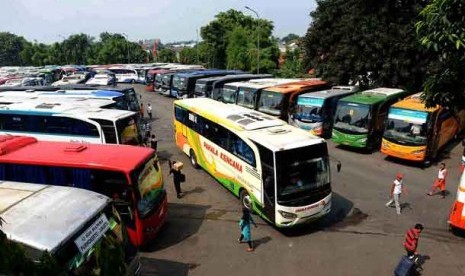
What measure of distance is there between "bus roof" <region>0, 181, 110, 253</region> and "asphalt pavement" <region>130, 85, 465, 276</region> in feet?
11.6

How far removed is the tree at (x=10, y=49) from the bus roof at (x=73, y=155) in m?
118

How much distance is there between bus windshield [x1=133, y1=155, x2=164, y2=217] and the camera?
11.3m

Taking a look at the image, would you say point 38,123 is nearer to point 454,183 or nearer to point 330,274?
point 330,274

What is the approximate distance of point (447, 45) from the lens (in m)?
8.72

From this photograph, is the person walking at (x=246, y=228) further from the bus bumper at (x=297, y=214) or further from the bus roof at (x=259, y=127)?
the bus roof at (x=259, y=127)

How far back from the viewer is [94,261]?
718cm

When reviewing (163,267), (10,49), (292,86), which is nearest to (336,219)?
(163,267)

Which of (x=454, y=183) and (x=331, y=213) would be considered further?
(x=454, y=183)

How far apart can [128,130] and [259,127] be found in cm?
581

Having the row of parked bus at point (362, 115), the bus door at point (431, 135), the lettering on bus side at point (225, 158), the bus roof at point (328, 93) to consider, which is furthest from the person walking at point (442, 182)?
the bus roof at point (328, 93)

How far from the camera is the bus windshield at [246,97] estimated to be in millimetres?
27016

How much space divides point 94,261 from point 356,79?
23725 millimetres

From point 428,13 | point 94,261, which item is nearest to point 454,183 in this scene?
point 428,13

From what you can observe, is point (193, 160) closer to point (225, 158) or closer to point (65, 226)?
point (225, 158)
